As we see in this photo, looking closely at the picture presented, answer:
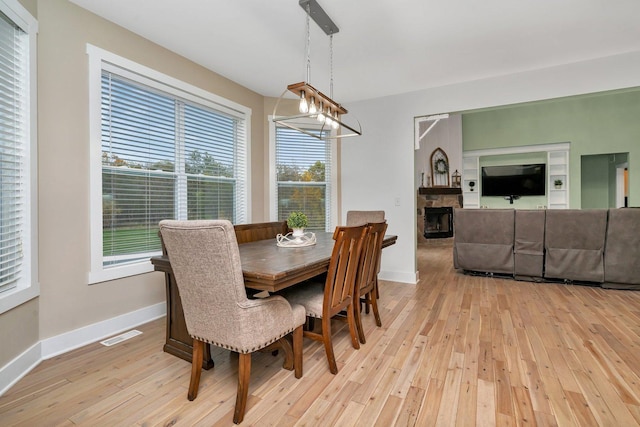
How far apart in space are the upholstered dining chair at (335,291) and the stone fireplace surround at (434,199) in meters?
6.06

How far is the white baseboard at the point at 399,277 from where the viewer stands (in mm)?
4293

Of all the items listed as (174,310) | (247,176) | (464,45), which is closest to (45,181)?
(174,310)

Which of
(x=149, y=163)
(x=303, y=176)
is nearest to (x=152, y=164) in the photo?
(x=149, y=163)

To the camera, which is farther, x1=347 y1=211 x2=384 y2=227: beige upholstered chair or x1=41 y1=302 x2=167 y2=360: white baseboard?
x1=347 y1=211 x2=384 y2=227: beige upholstered chair

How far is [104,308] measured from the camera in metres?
2.57

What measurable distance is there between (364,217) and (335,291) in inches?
64.6

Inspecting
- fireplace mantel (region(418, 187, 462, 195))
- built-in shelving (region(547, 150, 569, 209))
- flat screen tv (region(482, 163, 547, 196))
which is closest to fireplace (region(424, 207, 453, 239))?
fireplace mantel (region(418, 187, 462, 195))

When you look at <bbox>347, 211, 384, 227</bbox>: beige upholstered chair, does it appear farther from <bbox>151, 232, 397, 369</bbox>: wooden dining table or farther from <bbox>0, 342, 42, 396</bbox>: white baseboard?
<bbox>0, 342, 42, 396</bbox>: white baseboard

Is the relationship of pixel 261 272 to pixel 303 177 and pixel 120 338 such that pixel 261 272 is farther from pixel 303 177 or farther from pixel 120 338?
pixel 303 177

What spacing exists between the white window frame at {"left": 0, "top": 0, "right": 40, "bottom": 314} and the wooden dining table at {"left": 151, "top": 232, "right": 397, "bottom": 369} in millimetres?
805

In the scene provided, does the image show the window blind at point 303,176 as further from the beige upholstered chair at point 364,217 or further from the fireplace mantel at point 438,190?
the fireplace mantel at point 438,190

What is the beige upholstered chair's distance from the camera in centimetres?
343

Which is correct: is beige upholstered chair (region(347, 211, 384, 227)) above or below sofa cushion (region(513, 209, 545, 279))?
above

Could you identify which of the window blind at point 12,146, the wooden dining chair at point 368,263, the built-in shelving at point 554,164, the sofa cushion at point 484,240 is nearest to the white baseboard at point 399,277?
the sofa cushion at point 484,240
